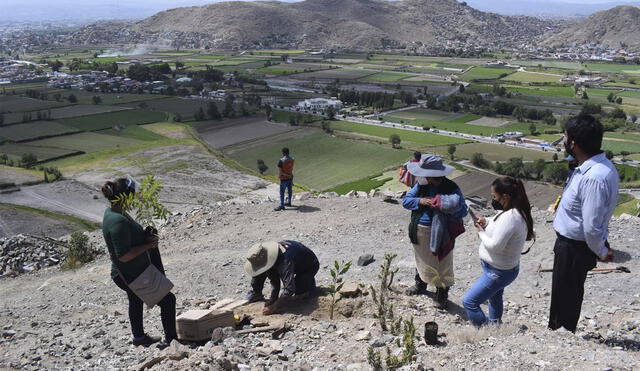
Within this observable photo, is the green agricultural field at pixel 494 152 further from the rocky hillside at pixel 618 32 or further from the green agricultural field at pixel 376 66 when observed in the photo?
the rocky hillside at pixel 618 32

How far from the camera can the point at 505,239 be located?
575cm

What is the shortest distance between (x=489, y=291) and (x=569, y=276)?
34.6 inches

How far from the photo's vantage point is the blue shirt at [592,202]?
5.09 metres

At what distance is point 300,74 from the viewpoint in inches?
4732

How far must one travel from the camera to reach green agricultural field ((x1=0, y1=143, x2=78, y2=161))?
50.7 m

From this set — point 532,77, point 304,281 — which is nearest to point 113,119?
point 304,281

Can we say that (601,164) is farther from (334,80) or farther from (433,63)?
(433,63)

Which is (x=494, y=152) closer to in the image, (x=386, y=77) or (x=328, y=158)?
(x=328, y=158)

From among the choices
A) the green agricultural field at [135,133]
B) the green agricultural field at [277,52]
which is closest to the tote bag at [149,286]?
the green agricultural field at [135,133]

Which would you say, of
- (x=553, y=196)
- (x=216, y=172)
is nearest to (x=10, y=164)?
(x=216, y=172)

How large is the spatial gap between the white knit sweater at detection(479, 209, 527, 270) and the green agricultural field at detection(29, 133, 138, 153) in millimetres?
53444

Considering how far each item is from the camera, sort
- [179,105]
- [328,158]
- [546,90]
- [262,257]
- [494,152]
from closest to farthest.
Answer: [262,257], [328,158], [494,152], [179,105], [546,90]

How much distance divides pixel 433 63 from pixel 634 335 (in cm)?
14186

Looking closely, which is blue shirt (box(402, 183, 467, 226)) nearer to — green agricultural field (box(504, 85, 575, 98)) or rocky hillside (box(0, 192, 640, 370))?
rocky hillside (box(0, 192, 640, 370))
